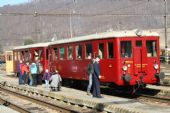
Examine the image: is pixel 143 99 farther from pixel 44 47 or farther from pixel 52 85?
pixel 44 47

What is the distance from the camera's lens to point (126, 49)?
2039cm

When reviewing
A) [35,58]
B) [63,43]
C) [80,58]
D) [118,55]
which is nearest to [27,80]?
[35,58]

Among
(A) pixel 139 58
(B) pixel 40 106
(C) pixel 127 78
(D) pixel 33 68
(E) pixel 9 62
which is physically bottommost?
(B) pixel 40 106

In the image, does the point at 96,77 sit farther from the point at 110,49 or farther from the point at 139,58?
the point at 139,58

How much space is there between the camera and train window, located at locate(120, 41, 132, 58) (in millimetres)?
20219

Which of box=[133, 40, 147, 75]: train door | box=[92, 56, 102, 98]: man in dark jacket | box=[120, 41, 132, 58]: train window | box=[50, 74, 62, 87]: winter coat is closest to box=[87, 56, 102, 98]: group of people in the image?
box=[92, 56, 102, 98]: man in dark jacket

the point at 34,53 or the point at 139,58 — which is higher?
the point at 34,53

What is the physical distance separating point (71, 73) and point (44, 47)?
21.0 feet

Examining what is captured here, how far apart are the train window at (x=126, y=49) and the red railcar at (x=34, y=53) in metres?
11.0

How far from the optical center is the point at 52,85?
78.5 feet

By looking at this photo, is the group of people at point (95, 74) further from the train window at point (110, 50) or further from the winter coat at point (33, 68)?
the winter coat at point (33, 68)

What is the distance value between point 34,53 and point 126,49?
14218 mm

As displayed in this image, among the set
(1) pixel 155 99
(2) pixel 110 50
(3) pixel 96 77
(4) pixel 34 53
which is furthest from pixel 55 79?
(4) pixel 34 53

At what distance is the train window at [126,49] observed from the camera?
20219 mm
